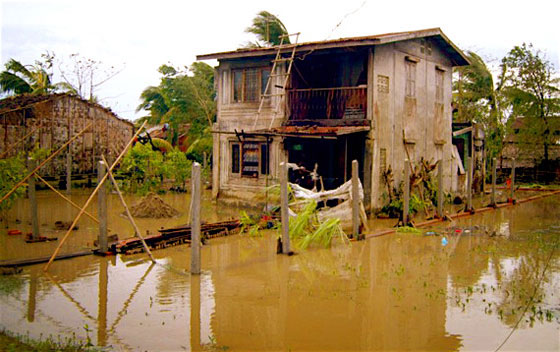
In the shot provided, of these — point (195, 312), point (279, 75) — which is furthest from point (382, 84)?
point (195, 312)

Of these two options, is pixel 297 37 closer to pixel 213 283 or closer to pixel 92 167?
pixel 213 283

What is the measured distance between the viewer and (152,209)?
16.5 metres

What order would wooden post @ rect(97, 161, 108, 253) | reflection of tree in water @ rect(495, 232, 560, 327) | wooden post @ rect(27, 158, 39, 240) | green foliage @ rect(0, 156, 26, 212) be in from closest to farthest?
1. reflection of tree in water @ rect(495, 232, 560, 327)
2. wooden post @ rect(97, 161, 108, 253)
3. wooden post @ rect(27, 158, 39, 240)
4. green foliage @ rect(0, 156, 26, 212)

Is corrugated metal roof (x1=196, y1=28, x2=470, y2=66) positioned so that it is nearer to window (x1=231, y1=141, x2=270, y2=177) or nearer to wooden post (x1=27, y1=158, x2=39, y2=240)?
window (x1=231, y1=141, x2=270, y2=177)

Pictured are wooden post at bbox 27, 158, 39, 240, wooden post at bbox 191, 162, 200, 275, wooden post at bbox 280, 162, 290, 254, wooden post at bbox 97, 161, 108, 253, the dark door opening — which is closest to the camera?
wooden post at bbox 191, 162, 200, 275

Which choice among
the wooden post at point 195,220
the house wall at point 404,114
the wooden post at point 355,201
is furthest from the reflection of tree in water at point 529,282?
the house wall at point 404,114

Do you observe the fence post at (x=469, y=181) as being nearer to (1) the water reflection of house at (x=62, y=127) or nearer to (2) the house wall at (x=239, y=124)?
(2) the house wall at (x=239, y=124)

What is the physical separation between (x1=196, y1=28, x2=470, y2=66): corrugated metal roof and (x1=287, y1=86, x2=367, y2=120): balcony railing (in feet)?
4.27

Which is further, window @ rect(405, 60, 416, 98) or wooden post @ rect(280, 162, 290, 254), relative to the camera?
window @ rect(405, 60, 416, 98)

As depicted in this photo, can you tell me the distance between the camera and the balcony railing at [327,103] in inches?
671

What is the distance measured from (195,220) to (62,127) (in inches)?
654

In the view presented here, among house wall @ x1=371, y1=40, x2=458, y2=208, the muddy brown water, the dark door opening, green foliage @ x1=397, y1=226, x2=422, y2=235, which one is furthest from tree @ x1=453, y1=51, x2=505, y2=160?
the muddy brown water

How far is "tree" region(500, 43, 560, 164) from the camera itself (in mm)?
28062

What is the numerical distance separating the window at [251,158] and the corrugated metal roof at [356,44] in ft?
9.83
